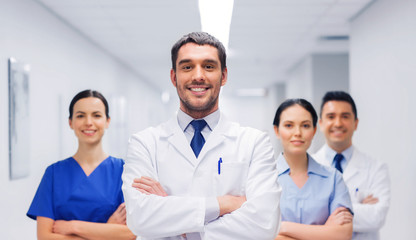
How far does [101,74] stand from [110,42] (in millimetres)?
516

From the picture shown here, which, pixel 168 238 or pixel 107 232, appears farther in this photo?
pixel 107 232

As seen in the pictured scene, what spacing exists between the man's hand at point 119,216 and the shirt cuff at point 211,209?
59 centimetres

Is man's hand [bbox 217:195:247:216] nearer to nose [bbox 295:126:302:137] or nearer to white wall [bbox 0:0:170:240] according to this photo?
nose [bbox 295:126:302:137]

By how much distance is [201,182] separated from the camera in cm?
137

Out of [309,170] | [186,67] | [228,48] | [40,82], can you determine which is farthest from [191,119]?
[228,48]

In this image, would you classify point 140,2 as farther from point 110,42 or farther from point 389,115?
point 389,115

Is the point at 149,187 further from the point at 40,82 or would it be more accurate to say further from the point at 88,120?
the point at 40,82

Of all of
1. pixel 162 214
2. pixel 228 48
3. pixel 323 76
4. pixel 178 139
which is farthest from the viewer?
pixel 323 76

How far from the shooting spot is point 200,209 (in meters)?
1.28

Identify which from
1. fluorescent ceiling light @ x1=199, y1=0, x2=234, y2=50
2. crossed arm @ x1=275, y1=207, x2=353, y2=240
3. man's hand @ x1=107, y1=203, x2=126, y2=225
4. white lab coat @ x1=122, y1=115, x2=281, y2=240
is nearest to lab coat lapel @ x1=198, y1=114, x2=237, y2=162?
white lab coat @ x1=122, y1=115, x2=281, y2=240

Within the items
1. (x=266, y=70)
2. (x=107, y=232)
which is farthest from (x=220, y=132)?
(x=266, y=70)

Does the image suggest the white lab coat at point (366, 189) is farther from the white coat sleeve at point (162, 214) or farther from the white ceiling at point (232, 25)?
the white ceiling at point (232, 25)

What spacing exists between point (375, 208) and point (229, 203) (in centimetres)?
101

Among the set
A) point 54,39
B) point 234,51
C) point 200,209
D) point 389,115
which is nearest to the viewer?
point 200,209
